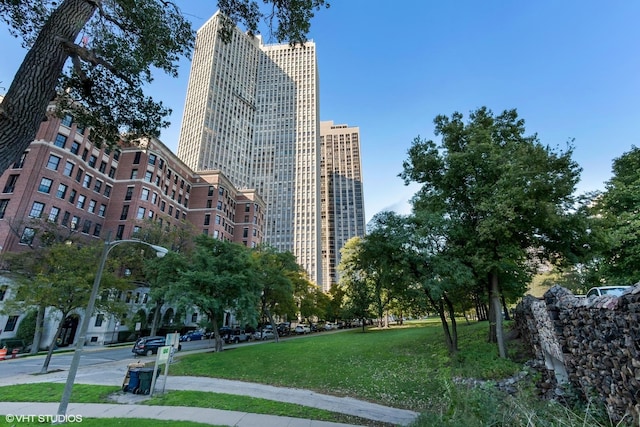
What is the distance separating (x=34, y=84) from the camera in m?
5.13

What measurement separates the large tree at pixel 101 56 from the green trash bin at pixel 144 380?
8.90 meters

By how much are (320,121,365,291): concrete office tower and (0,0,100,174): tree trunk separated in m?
140

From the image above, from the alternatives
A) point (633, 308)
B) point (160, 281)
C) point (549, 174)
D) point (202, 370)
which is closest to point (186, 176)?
point (160, 281)

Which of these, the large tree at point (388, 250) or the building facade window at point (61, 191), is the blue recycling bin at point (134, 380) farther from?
the building facade window at point (61, 191)

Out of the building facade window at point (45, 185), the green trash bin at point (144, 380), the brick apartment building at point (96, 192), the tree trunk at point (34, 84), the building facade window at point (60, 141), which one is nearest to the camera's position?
the tree trunk at point (34, 84)

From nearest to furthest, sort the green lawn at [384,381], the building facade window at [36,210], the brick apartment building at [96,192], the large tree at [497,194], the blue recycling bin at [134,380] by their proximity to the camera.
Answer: the green lawn at [384,381]
the blue recycling bin at [134,380]
the large tree at [497,194]
the brick apartment building at [96,192]
the building facade window at [36,210]

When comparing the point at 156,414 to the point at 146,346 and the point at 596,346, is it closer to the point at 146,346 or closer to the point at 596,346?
the point at 596,346

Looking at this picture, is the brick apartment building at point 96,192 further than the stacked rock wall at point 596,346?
Yes

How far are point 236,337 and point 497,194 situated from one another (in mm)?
34743

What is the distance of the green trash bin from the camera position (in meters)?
11.5

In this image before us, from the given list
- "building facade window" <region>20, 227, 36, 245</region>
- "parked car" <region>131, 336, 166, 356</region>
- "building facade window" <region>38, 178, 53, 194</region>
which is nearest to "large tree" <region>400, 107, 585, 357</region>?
"parked car" <region>131, 336, 166, 356</region>

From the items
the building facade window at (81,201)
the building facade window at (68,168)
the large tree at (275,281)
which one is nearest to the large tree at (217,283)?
the large tree at (275,281)

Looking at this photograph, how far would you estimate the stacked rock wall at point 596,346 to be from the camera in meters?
5.66

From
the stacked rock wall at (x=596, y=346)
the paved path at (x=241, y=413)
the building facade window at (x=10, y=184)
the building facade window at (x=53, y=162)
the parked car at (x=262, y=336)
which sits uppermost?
the building facade window at (x=53, y=162)
